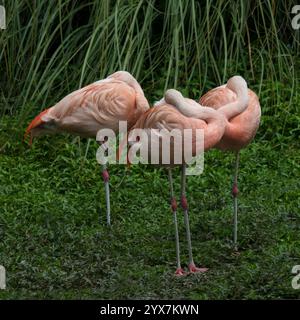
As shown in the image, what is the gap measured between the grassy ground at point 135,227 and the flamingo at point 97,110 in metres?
0.43

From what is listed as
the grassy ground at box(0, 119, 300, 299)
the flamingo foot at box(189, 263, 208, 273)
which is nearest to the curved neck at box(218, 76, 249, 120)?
the grassy ground at box(0, 119, 300, 299)

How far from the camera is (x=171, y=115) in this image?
6.43 meters

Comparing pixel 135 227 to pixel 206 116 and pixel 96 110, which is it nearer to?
pixel 96 110

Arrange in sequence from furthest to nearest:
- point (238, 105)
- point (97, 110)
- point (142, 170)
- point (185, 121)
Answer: point (142, 170)
point (97, 110)
point (238, 105)
point (185, 121)

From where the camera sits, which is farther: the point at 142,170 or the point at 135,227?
the point at 142,170

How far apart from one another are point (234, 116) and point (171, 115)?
0.51m

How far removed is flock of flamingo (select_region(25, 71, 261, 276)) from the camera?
6.45m

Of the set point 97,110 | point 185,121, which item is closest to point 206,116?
point 185,121

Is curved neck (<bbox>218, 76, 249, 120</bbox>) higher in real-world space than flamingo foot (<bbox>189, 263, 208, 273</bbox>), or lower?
higher

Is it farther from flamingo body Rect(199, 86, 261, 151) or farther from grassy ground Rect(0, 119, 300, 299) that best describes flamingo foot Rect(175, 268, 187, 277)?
flamingo body Rect(199, 86, 261, 151)

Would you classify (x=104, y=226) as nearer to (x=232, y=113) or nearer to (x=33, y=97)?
(x=232, y=113)

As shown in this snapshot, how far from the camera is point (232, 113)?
6.68 metres

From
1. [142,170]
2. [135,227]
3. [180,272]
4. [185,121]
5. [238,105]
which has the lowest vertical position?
[180,272]

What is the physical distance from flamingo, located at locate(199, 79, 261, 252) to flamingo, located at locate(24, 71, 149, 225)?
2.75 ft
